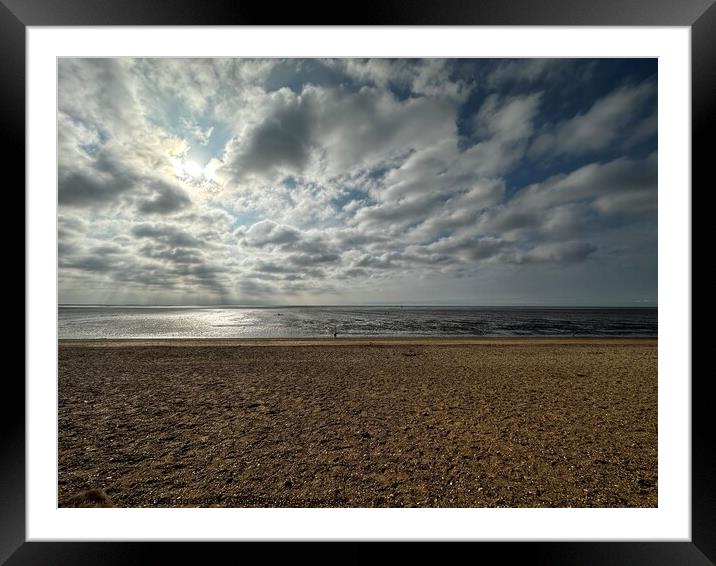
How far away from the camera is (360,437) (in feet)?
11.1

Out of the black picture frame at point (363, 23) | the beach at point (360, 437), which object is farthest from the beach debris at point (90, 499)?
the black picture frame at point (363, 23)

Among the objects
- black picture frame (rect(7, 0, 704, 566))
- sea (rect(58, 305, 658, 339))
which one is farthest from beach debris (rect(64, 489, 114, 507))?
sea (rect(58, 305, 658, 339))

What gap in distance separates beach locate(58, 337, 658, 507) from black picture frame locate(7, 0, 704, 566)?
1044 millimetres

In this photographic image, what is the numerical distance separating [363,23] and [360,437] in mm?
3973

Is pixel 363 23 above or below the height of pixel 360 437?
above

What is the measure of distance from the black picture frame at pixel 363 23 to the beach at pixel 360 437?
1.04 metres

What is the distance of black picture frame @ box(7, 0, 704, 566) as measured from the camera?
4.63 ft

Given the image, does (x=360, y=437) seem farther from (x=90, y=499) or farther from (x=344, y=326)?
(x=344, y=326)

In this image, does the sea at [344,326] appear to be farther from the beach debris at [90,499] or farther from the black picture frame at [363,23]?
the black picture frame at [363,23]

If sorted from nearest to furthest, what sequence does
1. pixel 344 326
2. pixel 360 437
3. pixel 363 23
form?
1. pixel 363 23
2. pixel 360 437
3. pixel 344 326

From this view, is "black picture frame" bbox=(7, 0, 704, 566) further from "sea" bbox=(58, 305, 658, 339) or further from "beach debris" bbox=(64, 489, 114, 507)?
"sea" bbox=(58, 305, 658, 339)

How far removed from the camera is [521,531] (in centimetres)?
151

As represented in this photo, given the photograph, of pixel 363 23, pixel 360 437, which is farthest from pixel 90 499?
pixel 363 23

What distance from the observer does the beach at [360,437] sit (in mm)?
2475
